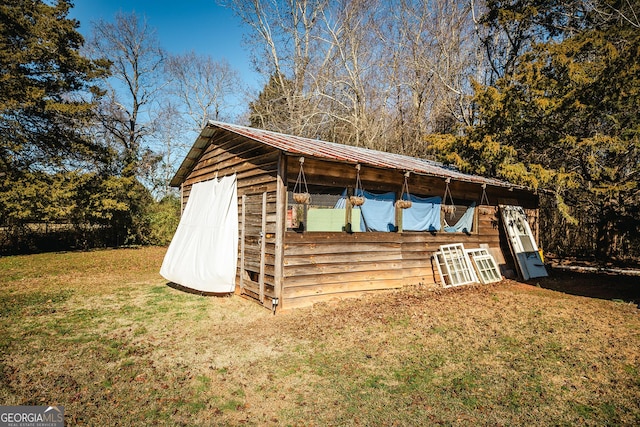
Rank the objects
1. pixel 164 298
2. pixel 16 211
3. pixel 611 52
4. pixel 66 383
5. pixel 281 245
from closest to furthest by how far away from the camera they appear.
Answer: pixel 66 383 < pixel 281 245 < pixel 164 298 < pixel 611 52 < pixel 16 211

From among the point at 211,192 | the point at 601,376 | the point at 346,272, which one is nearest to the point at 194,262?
the point at 211,192

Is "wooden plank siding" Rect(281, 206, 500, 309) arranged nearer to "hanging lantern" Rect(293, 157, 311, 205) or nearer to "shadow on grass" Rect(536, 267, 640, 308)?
"hanging lantern" Rect(293, 157, 311, 205)

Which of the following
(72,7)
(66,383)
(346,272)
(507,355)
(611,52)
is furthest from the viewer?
(72,7)

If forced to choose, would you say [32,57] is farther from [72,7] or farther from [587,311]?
[587,311]

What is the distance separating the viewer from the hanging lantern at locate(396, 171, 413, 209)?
27.0 ft

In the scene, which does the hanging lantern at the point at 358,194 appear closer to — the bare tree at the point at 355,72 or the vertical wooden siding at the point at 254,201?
the vertical wooden siding at the point at 254,201

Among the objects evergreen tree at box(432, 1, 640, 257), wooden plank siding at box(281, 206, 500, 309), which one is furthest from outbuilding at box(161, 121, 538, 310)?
evergreen tree at box(432, 1, 640, 257)

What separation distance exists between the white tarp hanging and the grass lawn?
0.66 m

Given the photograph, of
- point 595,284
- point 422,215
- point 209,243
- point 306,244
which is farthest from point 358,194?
point 595,284

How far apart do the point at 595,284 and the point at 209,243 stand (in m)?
11.0

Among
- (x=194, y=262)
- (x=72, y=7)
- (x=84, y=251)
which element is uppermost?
(x=72, y=7)

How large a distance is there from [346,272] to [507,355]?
3.61m

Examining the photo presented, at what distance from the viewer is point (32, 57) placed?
14914 mm

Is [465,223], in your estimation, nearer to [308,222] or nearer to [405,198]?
[405,198]
